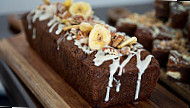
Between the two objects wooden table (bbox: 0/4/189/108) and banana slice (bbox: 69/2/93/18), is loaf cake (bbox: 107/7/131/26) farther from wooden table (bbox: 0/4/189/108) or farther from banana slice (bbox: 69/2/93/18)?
wooden table (bbox: 0/4/189/108)

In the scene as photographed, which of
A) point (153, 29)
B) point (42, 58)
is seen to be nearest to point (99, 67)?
point (42, 58)

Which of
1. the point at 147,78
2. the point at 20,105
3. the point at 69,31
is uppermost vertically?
the point at 69,31

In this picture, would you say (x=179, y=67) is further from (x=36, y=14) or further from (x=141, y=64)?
(x=36, y=14)

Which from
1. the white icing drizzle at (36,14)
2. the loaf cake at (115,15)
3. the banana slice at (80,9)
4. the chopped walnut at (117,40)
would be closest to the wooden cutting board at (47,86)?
the white icing drizzle at (36,14)

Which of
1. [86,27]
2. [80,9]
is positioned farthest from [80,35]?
[80,9]

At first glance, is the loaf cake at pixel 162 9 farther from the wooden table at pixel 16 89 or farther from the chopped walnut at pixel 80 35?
the chopped walnut at pixel 80 35

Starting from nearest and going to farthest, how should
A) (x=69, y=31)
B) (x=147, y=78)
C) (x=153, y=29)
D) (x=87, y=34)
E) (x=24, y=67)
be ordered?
1. (x=147, y=78)
2. (x=87, y=34)
3. (x=69, y=31)
4. (x=24, y=67)
5. (x=153, y=29)

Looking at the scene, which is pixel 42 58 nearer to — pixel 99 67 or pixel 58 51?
pixel 58 51
